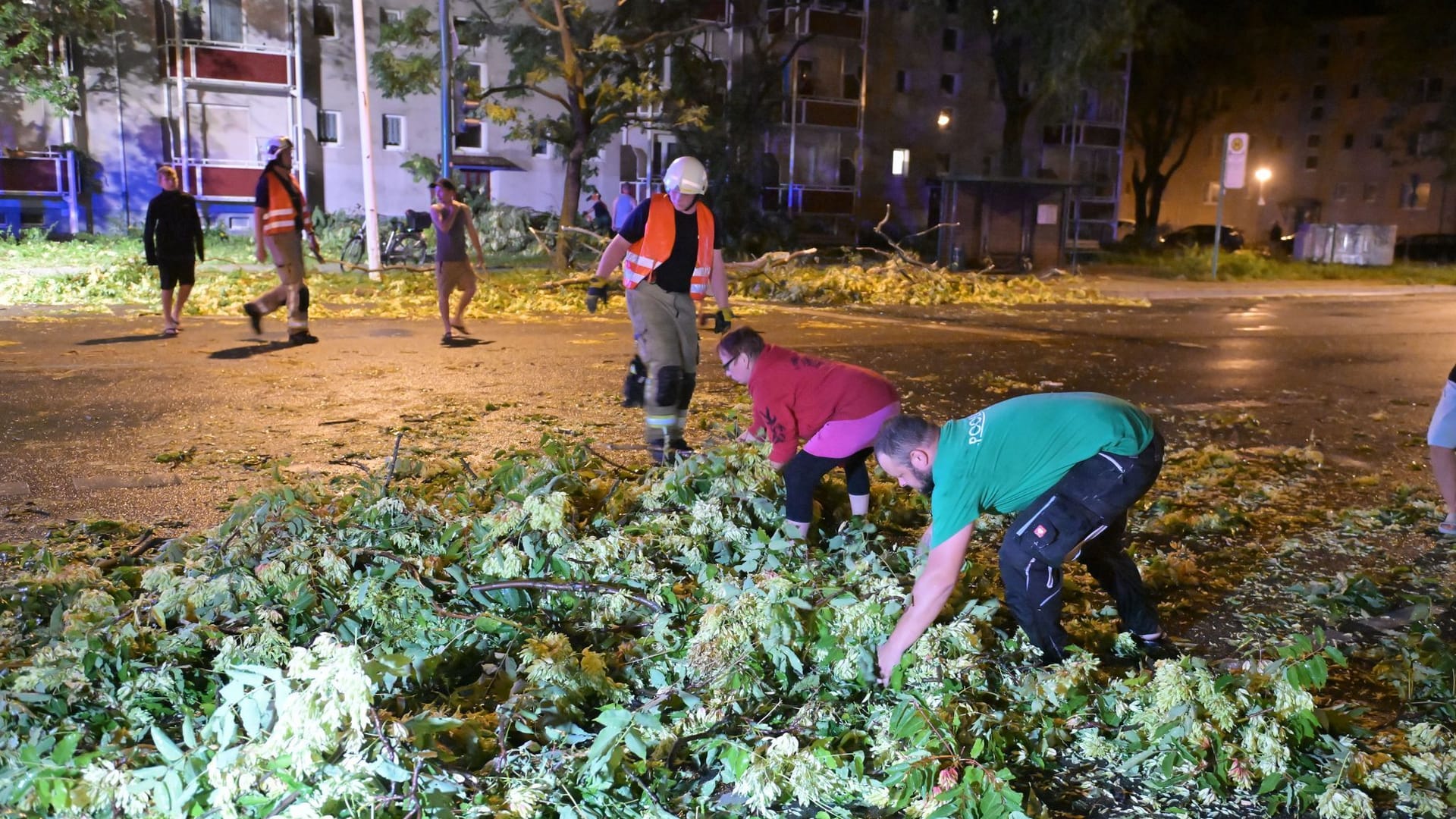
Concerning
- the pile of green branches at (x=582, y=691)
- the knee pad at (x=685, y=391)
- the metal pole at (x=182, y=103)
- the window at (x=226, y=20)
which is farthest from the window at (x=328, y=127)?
the pile of green branches at (x=582, y=691)

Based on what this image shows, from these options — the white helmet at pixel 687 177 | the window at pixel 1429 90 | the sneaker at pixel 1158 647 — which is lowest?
the sneaker at pixel 1158 647

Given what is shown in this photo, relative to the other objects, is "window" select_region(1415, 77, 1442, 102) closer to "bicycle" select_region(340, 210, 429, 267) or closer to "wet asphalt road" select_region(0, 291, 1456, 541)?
"wet asphalt road" select_region(0, 291, 1456, 541)

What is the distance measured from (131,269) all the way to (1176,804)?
55.3 ft

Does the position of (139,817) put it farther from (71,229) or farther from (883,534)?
(71,229)

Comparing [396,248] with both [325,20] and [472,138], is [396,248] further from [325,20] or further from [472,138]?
[325,20]

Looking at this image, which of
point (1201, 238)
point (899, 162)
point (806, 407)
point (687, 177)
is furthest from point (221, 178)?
point (1201, 238)

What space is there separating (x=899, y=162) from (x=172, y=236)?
30.9 meters

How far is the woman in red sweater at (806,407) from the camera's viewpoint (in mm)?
5102

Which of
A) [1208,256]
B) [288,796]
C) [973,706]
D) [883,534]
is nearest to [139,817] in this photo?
[288,796]

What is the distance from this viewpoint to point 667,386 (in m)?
6.82

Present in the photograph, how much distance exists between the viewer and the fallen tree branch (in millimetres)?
4422

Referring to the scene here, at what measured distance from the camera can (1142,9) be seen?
28.2 meters

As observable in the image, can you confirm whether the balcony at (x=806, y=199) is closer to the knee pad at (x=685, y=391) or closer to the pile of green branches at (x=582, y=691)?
the knee pad at (x=685, y=391)

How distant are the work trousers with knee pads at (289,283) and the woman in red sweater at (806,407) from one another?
742cm
